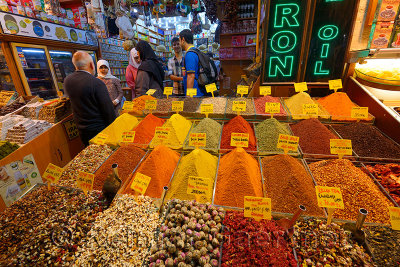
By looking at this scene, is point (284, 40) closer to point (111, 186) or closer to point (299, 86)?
point (299, 86)

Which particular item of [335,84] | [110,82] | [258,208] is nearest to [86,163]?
[258,208]

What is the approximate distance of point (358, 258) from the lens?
890 millimetres

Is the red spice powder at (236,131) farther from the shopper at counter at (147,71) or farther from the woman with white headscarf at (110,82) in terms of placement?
the woman with white headscarf at (110,82)

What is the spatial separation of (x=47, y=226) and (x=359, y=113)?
8.30 ft

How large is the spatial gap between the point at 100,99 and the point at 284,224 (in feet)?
7.23

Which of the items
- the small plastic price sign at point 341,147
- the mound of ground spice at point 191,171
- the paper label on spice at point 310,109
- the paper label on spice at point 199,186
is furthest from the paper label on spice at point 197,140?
the paper label on spice at point 310,109

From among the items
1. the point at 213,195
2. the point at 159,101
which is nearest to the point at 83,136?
the point at 159,101

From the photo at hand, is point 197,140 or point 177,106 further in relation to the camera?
point 177,106

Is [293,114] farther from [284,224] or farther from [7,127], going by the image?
[7,127]

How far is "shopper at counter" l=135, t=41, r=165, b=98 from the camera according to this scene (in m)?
3.08

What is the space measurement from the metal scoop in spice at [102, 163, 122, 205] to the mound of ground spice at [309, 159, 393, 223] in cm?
131

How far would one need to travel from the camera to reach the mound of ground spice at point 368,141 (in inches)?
60.4

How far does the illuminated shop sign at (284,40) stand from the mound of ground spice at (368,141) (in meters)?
0.83

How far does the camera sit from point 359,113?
5.95 feet
